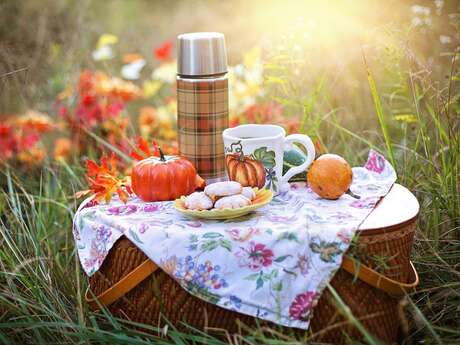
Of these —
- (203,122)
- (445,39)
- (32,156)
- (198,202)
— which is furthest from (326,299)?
(32,156)

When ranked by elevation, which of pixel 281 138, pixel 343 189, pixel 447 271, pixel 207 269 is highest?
pixel 281 138

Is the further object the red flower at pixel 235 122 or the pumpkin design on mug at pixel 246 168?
the red flower at pixel 235 122

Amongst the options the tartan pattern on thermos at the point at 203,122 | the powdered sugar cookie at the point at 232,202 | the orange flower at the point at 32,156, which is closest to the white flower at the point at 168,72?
the orange flower at the point at 32,156

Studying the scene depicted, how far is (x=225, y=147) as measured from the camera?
2158mm

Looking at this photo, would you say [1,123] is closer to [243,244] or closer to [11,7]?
[11,7]

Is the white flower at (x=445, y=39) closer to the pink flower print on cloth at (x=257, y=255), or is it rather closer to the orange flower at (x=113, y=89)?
the pink flower print on cloth at (x=257, y=255)

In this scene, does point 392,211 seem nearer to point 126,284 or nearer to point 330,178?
point 330,178

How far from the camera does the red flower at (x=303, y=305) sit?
1.77 metres

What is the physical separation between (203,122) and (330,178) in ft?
1.62

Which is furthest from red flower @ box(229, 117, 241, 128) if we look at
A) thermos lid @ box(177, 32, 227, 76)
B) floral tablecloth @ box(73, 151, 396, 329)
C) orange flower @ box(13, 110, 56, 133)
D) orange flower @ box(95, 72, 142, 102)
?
floral tablecloth @ box(73, 151, 396, 329)

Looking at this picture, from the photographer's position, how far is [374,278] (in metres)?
1.82

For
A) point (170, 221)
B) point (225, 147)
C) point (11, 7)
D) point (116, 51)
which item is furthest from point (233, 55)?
point (170, 221)

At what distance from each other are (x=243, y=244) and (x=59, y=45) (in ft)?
9.74

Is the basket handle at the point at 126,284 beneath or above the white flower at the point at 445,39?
beneath
